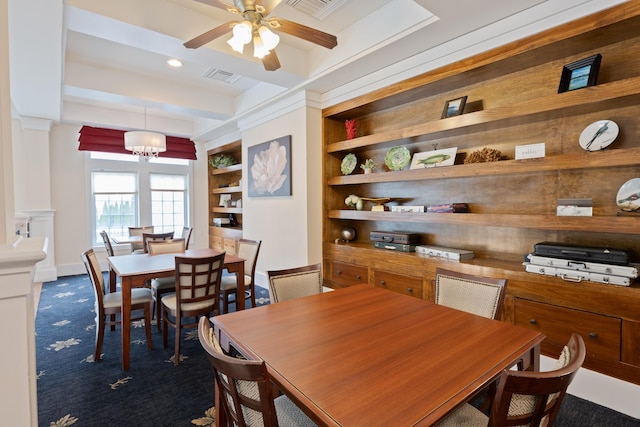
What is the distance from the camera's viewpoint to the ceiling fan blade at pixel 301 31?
206 centimetres

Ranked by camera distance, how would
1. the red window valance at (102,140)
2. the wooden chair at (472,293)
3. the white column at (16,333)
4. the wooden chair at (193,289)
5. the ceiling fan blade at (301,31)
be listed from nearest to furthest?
the white column at (16,333)
the wooden chair at (472,293)
the ceiling fan blade at (301,31)
the wooden chair at (193,289)
the red window valance at (102,140)

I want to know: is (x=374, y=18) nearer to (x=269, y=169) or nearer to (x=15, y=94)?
(x=269, y=169)

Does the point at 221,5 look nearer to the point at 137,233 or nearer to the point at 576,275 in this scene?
the point at 576,275

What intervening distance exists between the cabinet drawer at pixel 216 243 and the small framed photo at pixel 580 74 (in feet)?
19.4

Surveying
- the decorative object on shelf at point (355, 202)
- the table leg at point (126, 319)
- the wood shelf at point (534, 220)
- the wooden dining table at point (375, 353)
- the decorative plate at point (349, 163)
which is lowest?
the table leg at point (126, 319)

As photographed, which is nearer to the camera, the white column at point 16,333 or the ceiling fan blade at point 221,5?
the white column at point 16,333

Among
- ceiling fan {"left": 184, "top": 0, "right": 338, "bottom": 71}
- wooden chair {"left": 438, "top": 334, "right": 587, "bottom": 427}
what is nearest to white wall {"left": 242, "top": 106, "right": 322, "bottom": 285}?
ceiling fan {"left": 184, "top": 0, "right": 338, "bottom": 71}

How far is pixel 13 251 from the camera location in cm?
102

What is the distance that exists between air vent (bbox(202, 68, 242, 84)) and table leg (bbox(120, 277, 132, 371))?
278 cm

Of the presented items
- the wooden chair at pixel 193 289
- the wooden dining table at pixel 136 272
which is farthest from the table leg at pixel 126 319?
the wooden chair at pixel 193 289

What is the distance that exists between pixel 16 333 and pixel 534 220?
2.91 metres

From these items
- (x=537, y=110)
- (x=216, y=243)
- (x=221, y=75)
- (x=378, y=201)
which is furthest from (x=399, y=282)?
(x=216, y=243)

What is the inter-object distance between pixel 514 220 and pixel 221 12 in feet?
9.83

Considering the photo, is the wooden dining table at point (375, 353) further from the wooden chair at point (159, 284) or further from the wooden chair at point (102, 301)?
the wooden chair at point (159, 284)
